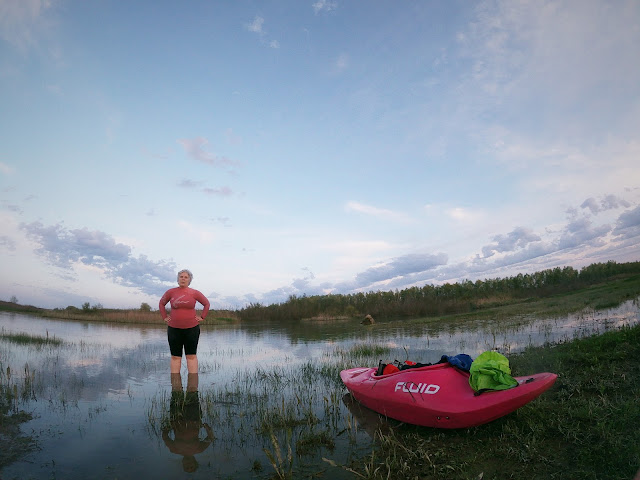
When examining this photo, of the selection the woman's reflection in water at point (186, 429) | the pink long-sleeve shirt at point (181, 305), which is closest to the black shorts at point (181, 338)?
the pink long-sleeve shirt at point (181, 305)

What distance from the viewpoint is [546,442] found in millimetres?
4293

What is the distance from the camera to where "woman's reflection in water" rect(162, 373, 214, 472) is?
4751 millimetres

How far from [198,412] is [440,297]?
3487cm

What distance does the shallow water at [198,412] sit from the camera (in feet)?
14.5

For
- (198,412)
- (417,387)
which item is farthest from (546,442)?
(198,412)

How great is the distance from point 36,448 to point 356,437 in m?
4.15

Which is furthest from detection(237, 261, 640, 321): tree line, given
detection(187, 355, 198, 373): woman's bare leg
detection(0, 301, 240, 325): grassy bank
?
detection(187, 355, 198, 373): woman's bare leg

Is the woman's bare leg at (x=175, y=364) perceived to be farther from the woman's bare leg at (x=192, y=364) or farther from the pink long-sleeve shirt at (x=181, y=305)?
the pink long-sleeve shirt at (x=181, y=305)

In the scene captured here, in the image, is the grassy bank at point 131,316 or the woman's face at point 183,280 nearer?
the woman's face at point 183,280

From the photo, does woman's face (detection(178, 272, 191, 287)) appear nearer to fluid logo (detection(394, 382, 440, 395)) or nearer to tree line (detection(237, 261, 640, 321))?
fluid logo (detection(394, 382, 440, 395))

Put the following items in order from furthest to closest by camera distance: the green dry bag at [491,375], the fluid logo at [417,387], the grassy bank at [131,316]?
the grassy bank at [131,316] < the fluid logo at [417,387] < the green dry bag at [491,375]

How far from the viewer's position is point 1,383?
24.2ft

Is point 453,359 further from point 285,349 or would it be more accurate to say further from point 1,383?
point 285,349

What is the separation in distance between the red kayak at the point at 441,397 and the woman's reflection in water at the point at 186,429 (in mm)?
2603
